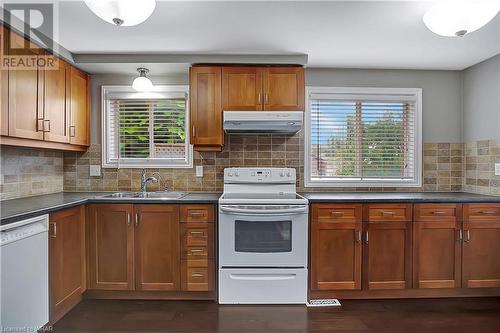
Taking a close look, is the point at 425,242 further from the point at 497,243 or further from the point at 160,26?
the point at 160,26

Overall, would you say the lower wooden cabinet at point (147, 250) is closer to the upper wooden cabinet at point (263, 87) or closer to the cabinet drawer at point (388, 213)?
the upper wooden cabinet at point (263, 87)

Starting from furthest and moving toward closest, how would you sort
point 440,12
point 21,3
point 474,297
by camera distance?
1. point 474,297
2. point 21,3
3. point 440,12

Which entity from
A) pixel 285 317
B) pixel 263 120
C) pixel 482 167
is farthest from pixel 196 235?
pixel 482 167

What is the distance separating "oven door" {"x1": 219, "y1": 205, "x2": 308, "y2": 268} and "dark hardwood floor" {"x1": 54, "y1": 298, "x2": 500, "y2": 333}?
15.2 inches

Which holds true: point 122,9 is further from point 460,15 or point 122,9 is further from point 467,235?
point 467,235

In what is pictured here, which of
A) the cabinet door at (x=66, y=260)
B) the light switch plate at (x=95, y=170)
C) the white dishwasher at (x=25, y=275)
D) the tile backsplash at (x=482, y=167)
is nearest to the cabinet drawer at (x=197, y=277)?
the cabinet door at (x=66, y=260)

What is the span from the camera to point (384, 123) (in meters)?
3.36

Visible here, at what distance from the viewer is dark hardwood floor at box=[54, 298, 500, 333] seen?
2264 mm

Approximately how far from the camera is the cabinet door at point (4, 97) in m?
2.04

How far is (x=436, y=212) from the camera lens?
270 centimetres

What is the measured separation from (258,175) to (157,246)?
118 cm

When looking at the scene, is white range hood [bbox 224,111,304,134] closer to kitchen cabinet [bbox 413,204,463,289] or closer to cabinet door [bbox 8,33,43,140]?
kitchen cabinet [bbox 413,204,463,289]

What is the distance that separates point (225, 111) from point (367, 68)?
162cm

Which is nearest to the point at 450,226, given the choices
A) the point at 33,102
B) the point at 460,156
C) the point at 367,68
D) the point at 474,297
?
A: the point at 474,297
